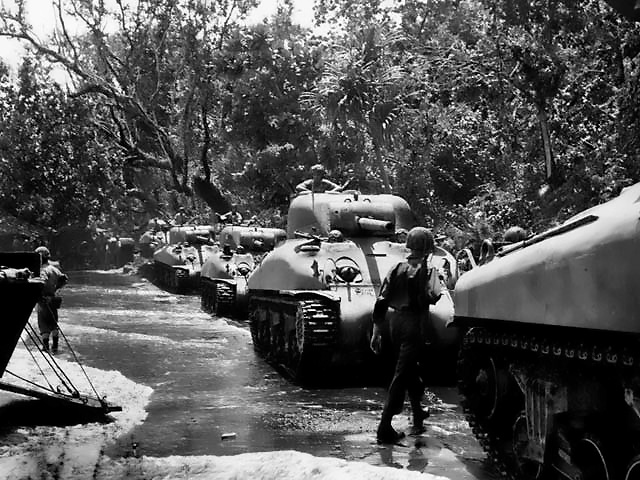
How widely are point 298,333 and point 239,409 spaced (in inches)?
61.4

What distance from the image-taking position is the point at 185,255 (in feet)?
80.6

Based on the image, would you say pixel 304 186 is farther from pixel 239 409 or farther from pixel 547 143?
pixel 547 143

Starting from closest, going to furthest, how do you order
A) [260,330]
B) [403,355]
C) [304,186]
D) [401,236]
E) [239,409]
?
[403,355]
[239,409]
[401,236]
[260,330]
[304,186]

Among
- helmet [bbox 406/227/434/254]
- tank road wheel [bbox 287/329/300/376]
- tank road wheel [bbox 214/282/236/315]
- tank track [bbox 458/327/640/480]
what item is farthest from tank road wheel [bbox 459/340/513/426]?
tank road wheel [bbox 214/282/236/315]

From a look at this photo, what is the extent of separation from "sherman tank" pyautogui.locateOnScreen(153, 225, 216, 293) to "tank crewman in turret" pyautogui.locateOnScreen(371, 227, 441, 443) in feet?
57.1

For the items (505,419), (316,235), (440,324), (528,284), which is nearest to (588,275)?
(528,284)

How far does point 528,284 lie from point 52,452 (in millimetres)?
3648

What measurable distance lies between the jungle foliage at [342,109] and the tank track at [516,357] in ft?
20.2

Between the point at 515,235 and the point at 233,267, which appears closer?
the point at 515,235

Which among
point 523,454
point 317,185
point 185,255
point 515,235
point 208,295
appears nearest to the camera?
point 523,454

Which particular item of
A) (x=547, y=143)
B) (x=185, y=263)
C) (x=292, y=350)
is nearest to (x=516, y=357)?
(x=292, y=350)

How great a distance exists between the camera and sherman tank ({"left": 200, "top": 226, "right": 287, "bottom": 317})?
17641 millimetres

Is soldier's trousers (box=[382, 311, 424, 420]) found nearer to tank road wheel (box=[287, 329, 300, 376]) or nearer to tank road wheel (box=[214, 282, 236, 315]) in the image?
tank road wheel (box=[287, 329, 300, 376])

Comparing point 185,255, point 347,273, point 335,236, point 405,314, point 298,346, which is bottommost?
point 298,346
